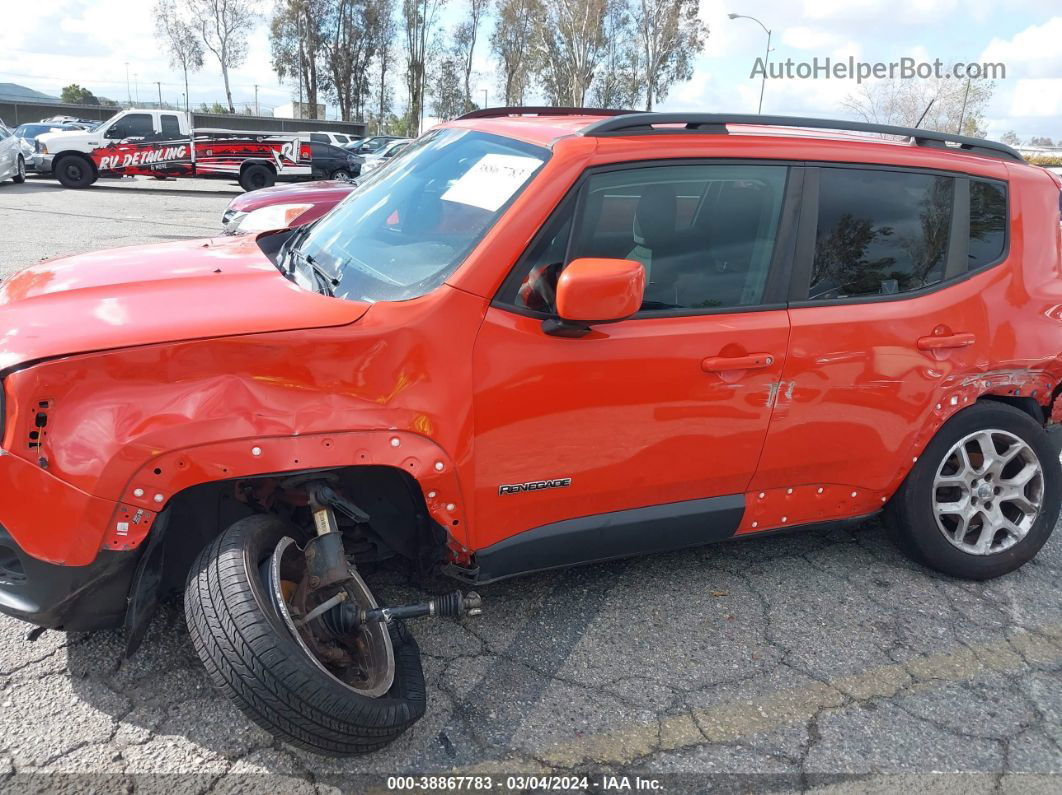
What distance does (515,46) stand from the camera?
59062mm

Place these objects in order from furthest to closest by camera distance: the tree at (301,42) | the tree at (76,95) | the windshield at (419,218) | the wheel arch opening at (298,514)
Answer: the tree at (76,95), the tree at (301,42), the windshield at (419,218), the wheel arch opening at (298,514)

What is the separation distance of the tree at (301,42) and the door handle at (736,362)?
60.0 metres

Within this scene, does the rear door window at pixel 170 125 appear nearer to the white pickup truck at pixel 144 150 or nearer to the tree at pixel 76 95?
the white pickup truck at pixel 144 150

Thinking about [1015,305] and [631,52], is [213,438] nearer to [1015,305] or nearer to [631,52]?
[1015,305]

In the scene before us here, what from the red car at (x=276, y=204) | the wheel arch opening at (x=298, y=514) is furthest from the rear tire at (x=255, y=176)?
the wheel arch opening at (x=298, y=514)

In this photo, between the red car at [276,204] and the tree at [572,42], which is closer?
the red car at [276,204]

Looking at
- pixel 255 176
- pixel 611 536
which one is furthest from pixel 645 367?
pixel 255 176

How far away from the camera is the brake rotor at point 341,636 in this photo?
2.47 m

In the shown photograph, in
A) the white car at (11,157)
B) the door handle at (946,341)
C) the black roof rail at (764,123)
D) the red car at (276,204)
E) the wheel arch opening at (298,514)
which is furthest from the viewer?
the white car at (11,157)

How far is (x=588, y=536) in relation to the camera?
116 inches

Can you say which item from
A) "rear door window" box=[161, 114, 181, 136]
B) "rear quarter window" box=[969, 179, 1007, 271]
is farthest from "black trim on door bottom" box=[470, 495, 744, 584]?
"rear door window" box=[161, 114, 181, 136]

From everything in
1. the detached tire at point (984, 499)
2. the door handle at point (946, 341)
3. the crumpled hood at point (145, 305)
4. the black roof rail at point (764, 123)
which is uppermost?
the black roof rail at point (764, 123)

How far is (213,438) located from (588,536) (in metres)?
1.33

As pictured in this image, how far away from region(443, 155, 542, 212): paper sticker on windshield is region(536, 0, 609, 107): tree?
4677 centimetres
